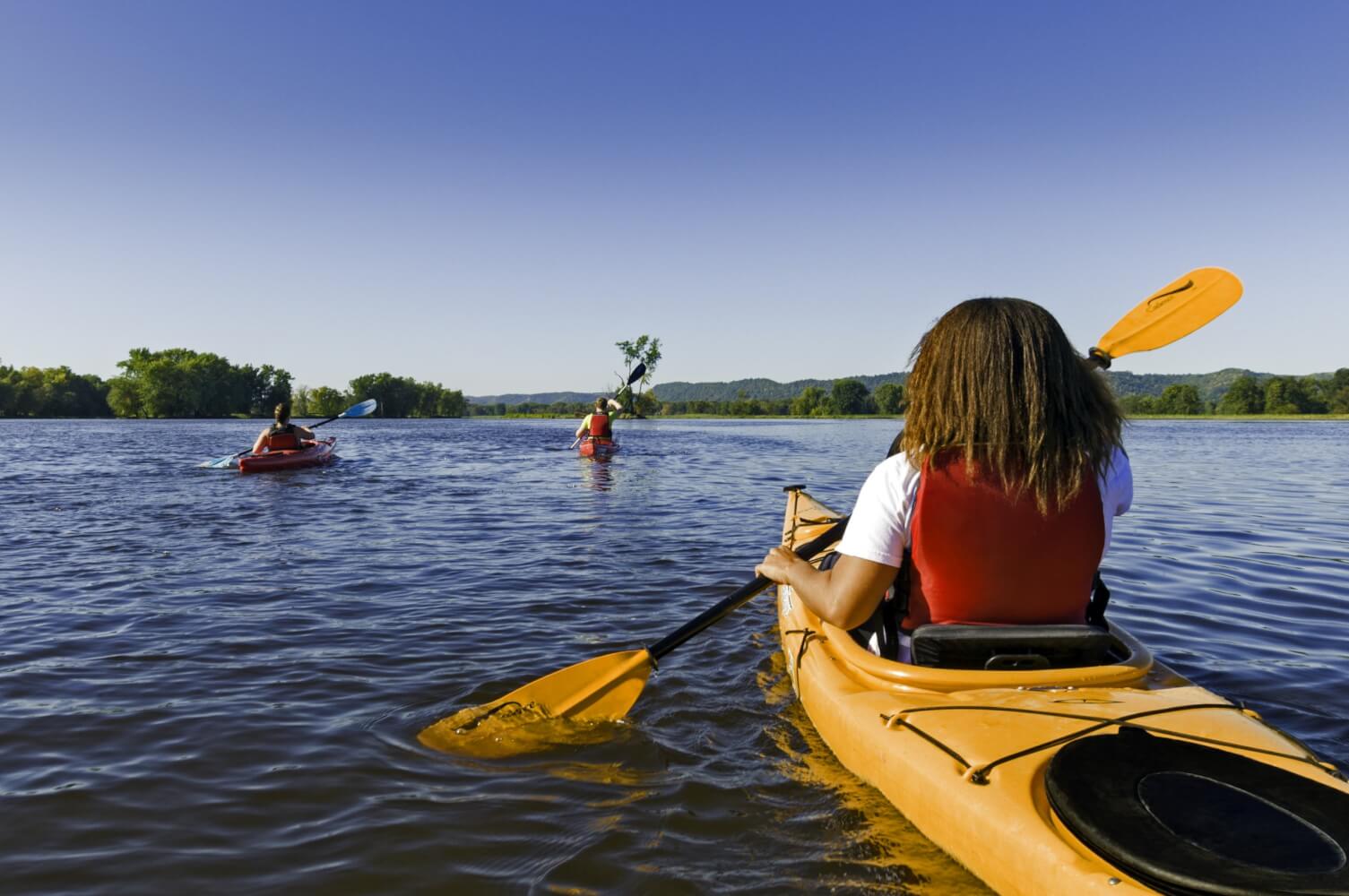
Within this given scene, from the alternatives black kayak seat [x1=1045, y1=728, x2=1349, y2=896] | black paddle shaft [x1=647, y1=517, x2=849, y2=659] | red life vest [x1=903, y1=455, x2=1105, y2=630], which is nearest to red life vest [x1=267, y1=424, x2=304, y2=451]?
black paddle shaft [x1=647, y1=517, x2=849, y2=659]

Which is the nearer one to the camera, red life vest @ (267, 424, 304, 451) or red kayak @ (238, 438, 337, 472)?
red kayak @ (238, 438, 337, 472)

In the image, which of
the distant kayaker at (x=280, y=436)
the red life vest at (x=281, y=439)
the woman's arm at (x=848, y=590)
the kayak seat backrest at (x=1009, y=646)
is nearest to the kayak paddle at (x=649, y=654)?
the woman's arm at (x=848, y=590)

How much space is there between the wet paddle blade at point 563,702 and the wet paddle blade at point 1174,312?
3038 mm

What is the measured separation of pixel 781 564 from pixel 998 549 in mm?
1029

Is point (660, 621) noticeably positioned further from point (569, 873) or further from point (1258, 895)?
point (1258, 895)

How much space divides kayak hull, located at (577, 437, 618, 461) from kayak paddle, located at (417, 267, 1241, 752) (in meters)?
18.8

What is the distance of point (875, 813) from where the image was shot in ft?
9.77

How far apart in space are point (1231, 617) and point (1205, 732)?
440 cm

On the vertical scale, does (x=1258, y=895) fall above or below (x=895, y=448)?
below

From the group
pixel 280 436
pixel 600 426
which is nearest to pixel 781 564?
pixel 280 436

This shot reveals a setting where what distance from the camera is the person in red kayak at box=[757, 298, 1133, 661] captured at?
259cm

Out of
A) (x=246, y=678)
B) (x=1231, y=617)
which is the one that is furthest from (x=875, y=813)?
(x=1231, y=617)

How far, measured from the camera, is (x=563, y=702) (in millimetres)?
4184

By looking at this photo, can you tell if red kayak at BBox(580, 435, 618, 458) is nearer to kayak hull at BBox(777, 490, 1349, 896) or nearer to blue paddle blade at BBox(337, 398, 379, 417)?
blue paddle blade at BBox(337, 398, 379, 417)
